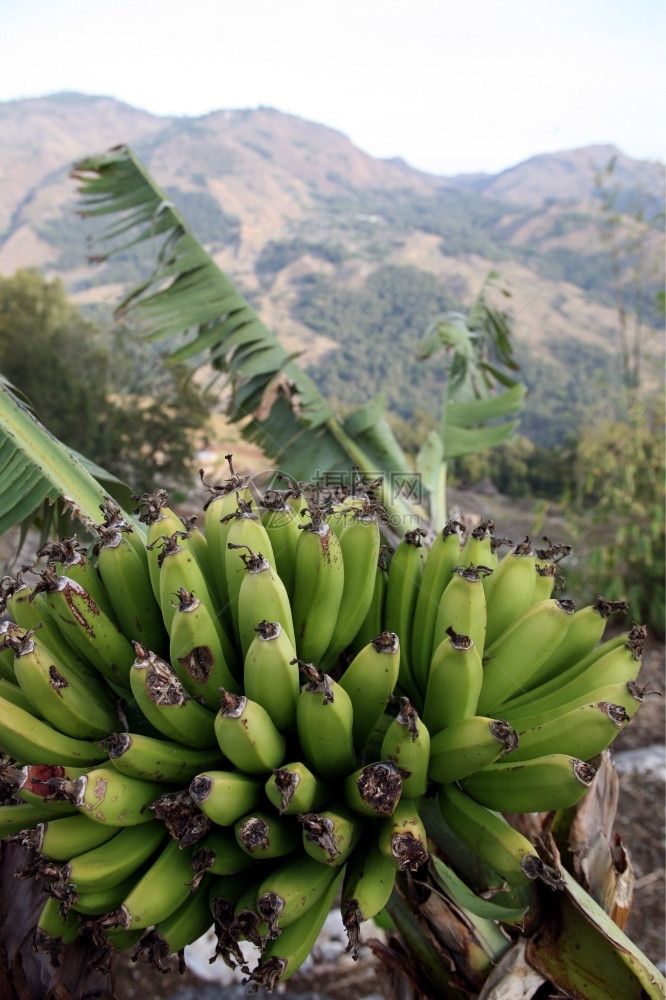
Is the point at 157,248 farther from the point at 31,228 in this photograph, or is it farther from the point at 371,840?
the point at 31,228

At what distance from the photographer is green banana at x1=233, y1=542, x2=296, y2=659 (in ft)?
4.58

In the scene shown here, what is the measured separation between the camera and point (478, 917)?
1.71 meters

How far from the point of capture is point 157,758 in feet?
4.44

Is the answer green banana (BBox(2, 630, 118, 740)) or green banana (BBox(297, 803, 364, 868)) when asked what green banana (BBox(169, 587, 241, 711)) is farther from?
green banana (BBox(297, 803, 364, 868))

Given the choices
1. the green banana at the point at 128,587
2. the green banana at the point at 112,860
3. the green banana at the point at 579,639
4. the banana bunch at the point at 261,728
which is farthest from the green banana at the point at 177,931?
the green banana at the point at 579,639

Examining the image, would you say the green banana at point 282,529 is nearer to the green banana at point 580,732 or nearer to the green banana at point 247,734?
the green banana at point 247,734

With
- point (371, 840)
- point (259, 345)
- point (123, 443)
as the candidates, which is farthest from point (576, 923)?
point (123, 443)

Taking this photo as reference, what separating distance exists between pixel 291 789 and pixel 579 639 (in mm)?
962

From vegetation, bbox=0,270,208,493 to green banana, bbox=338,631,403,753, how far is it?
1332 centimetres

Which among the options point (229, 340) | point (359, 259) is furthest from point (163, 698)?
point (359, 259)

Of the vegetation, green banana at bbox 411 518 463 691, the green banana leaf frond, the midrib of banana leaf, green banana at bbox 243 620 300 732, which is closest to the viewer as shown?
green banana at bbox 243 620 300 732

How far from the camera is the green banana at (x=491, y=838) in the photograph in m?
1.34

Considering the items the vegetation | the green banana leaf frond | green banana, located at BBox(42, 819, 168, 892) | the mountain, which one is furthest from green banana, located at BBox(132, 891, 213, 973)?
the mountain

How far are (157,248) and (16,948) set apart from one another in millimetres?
3819
